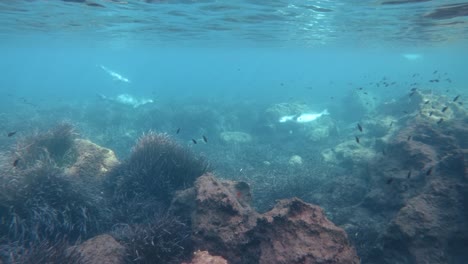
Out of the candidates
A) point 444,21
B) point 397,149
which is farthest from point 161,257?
point 444,21

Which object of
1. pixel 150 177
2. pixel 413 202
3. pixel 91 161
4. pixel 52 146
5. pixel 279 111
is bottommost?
pixel 279 111

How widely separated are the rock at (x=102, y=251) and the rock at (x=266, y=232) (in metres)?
1.61

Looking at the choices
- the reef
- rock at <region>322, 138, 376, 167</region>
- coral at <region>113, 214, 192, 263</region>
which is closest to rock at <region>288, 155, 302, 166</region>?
rock at <region>322, 138, 376, 167</region>

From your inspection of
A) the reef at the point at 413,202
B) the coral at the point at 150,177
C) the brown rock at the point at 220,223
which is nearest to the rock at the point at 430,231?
the reef at the point at 413,202

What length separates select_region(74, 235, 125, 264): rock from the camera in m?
6.39

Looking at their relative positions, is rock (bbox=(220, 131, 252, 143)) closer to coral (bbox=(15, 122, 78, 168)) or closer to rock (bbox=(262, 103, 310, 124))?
rock (bbox=(262, 103, 310, 124))

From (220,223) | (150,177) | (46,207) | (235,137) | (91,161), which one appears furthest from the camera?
(235,137)

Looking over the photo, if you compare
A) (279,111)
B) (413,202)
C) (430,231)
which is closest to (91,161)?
(413,202)

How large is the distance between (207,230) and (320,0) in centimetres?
1519

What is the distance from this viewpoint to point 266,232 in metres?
6.14

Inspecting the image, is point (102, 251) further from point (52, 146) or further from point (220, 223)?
point (52, 146)

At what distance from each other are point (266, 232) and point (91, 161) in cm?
868

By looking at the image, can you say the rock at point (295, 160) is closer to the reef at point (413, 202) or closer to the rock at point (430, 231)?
the reef at point (413, 202)

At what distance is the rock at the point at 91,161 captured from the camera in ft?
38.5
